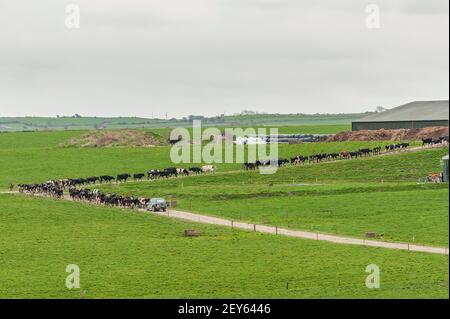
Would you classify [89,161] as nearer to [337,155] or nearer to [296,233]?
[337,155]

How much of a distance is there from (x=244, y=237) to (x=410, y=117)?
95.7 metres

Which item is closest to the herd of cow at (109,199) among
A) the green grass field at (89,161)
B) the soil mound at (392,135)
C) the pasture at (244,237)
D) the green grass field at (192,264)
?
the pasture at (244,237)

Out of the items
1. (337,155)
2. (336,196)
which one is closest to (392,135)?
(337,155)

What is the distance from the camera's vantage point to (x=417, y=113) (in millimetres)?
166125

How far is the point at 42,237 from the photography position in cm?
7506

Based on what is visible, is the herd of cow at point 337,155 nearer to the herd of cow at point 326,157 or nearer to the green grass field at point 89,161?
the herd of cow at point 326,157

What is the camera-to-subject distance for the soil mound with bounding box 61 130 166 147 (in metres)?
172

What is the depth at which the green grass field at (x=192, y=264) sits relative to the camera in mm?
53219

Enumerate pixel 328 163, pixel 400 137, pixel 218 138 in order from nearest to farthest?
pixel 328 163 < pixel 400 137 < pixel 218 138

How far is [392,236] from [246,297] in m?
23.2

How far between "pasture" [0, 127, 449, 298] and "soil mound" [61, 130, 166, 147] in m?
42.7

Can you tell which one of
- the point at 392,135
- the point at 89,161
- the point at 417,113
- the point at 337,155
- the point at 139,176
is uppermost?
the point at 417,113
